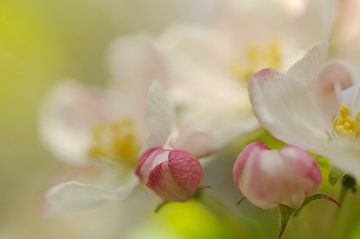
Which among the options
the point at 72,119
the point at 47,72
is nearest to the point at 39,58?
the point at 47,72

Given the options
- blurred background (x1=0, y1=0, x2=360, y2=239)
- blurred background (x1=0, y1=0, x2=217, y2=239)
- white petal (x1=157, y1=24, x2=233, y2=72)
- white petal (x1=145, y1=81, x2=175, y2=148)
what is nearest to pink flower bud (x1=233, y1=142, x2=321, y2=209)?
white petal (x1=145, y1=81, x2=175, y2=148)

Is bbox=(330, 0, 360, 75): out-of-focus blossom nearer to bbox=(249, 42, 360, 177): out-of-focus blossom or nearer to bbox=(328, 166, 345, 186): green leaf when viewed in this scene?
bbox=(249, 42, 360, 177): out-of-focus blossom

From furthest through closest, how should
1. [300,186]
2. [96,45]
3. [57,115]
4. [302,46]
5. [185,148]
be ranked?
[96,45] < [57,115] < [302,46] < [185,148] < [300,186]

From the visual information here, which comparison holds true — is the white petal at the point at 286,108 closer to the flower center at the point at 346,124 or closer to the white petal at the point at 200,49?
the flower center at the point at 346,124

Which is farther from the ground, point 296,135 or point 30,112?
point 296,135

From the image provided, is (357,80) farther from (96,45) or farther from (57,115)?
(96,45)

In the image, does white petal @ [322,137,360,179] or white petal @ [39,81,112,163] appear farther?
white petal @ [39,81,112,163]

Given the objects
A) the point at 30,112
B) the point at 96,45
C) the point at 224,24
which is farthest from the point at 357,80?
the point at 96,45

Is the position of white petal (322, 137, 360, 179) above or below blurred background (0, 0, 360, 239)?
above
